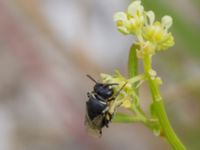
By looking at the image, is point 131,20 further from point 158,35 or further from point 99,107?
point 99,107

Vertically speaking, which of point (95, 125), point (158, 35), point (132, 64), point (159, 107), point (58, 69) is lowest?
point (58, 69)

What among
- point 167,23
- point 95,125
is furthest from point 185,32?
point 167,23

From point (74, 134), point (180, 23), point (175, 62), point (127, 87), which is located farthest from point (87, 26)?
point (127, 87)

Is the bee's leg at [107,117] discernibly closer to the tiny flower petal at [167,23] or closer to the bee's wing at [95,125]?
the bee's wing at [95,125]

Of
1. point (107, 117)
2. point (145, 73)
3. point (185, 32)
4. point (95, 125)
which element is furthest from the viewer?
point (185, 32)

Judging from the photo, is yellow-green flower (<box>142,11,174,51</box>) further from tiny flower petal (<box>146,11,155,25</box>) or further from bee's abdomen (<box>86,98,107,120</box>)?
bee's abdomen (<box>86,98,107,120</box>)

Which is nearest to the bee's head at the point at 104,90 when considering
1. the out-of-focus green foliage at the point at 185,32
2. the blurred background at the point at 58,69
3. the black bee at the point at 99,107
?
the black bee at the point at 99,107
